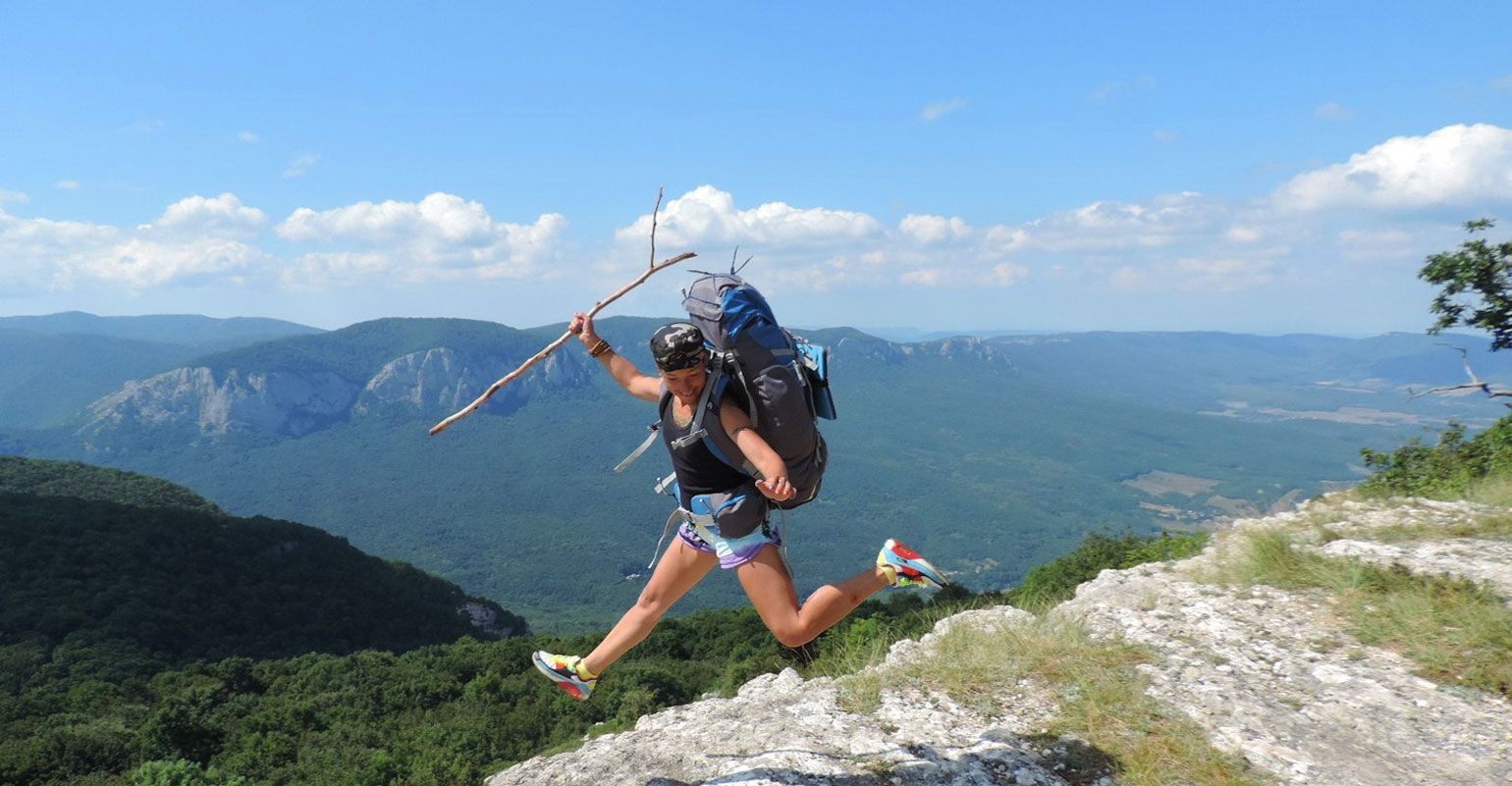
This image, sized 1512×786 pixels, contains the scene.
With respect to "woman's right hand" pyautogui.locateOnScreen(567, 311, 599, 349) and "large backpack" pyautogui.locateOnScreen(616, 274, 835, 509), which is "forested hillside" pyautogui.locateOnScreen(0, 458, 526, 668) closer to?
"woman's right hand" pyautogui.locateOnScreen(567, 311, 599, 349)

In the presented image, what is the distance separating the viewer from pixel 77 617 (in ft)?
178

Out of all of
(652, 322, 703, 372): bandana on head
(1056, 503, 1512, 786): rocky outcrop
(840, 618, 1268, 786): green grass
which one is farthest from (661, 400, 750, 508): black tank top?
(1056, 503, 1512, 786): rocky outcrop

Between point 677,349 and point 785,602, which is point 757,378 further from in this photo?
point 785,602

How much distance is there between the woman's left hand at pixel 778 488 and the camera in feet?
12.0

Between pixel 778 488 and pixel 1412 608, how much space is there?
14.8 feet

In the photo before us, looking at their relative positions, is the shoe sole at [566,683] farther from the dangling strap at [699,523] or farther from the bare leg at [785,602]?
the bare leg at [785,602]

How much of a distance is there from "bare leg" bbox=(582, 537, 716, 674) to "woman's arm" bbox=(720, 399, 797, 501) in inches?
28.2

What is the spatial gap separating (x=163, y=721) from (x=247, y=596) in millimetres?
47652

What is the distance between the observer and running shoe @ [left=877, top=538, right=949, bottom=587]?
4.40 metres

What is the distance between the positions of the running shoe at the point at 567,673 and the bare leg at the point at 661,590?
0.72 feet

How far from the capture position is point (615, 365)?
4.67 meters

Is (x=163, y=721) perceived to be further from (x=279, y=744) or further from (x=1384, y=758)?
(x=1384, y=758)

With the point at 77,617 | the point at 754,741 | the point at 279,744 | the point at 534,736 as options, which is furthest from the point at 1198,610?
the point at 77,617

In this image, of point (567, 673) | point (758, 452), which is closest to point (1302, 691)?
point (758, 452)
